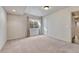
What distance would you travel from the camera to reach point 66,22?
6301 millimetres

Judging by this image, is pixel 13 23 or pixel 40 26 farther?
pixel 40 26

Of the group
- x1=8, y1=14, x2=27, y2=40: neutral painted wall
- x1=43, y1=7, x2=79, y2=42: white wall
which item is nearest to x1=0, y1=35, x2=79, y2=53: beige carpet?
x1=43, y1=7, x2=79, y2=42: white wall

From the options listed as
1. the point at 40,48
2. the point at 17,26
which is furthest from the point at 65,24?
the point at 17,26

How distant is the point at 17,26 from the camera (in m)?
8.12

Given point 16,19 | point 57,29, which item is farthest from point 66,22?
point 16,19

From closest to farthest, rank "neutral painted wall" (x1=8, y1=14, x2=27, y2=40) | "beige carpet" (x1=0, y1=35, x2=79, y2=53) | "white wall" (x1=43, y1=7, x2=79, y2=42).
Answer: "beige carpet" (x1=0, y1=35, x2=79, y2=53), "white wall" (x1=43, y1=7, x2=79, y2=42), "neutral painted wall" (x1=8, y1=14, x2=27, y2=40)

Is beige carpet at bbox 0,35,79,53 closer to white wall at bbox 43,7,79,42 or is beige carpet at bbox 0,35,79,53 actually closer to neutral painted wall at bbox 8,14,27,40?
white wall at bbox 43,7,79,42

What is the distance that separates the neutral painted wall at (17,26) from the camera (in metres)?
7.45

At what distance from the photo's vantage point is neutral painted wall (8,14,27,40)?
745cm

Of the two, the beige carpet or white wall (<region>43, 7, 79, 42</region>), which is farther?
white wall (<region>43, 7, 79, 42</region>)

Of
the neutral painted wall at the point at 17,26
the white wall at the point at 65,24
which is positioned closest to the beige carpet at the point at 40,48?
the white wall at the point at 65,24
